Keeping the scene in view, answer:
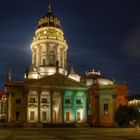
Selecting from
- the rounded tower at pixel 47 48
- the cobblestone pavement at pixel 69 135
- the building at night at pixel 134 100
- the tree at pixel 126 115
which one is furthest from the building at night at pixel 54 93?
the building at night at pixel 134 100

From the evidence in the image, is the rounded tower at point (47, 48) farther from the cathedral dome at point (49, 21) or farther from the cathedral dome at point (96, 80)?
the cathedral dome at point (96, 80)

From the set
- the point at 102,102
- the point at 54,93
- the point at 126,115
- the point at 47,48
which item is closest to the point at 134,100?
the point at 102,102

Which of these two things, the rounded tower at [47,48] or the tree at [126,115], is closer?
the tree at [126,115]

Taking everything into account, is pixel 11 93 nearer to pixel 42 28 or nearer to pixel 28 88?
pixel 28 88

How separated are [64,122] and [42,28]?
1238 inches

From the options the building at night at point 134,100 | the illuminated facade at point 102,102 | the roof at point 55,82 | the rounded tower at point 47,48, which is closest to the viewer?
the roof at point 55,82

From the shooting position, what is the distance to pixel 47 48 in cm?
9769

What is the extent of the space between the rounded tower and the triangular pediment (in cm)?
679

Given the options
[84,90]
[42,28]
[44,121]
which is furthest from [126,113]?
[42,28]

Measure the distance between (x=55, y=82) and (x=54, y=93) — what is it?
334 cm

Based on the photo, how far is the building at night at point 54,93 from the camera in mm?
85344

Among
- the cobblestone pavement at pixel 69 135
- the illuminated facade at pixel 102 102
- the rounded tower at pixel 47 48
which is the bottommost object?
the cobblestone pavement at pixel 69 135

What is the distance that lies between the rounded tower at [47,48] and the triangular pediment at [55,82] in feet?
22.3

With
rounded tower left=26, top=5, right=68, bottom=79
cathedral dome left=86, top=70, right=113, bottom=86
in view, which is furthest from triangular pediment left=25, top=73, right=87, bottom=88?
cathedral dome left=86, top=70, right=113, bottom=86
